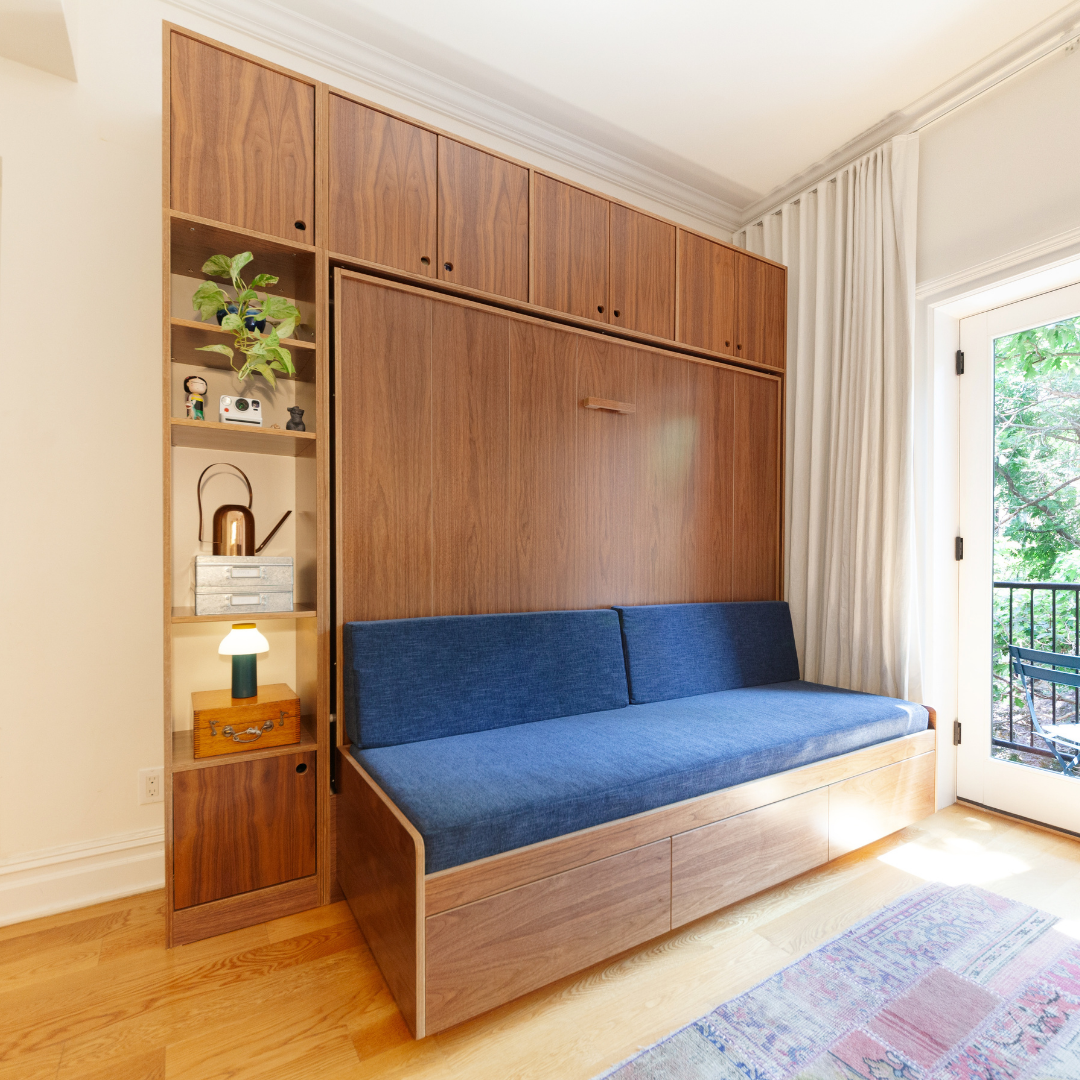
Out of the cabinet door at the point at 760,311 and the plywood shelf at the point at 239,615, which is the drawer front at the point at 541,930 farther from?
the cabinet door at the point at 760,311

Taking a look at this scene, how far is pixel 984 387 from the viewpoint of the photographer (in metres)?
2.63

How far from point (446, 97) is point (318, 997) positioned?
3.11 m

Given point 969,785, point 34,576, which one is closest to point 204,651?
point 34,576

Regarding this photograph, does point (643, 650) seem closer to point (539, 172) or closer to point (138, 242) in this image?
point (539, 172)

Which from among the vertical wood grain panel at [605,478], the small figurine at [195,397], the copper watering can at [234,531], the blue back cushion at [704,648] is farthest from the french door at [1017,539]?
the small figurine at [195,397]

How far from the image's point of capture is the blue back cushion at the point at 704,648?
243 cm

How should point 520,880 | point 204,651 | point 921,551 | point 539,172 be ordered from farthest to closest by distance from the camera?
point 921,551 → point 539,172 → point 204,651 → point 520,880

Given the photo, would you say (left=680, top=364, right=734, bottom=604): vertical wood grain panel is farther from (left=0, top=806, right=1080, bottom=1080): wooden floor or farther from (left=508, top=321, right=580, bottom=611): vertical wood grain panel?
(left=0, top=806, right=1080, bottom=1080): wooden floor

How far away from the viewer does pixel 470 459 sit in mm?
2180

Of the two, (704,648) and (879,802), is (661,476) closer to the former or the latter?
(704,648)

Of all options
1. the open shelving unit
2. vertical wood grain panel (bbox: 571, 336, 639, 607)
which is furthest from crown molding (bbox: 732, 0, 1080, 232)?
the open shelving unit

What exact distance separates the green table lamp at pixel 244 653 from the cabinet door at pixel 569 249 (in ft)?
4.98

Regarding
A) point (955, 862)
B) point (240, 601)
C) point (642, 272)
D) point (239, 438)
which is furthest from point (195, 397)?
point (955, 862)

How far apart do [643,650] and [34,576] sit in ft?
6.72
